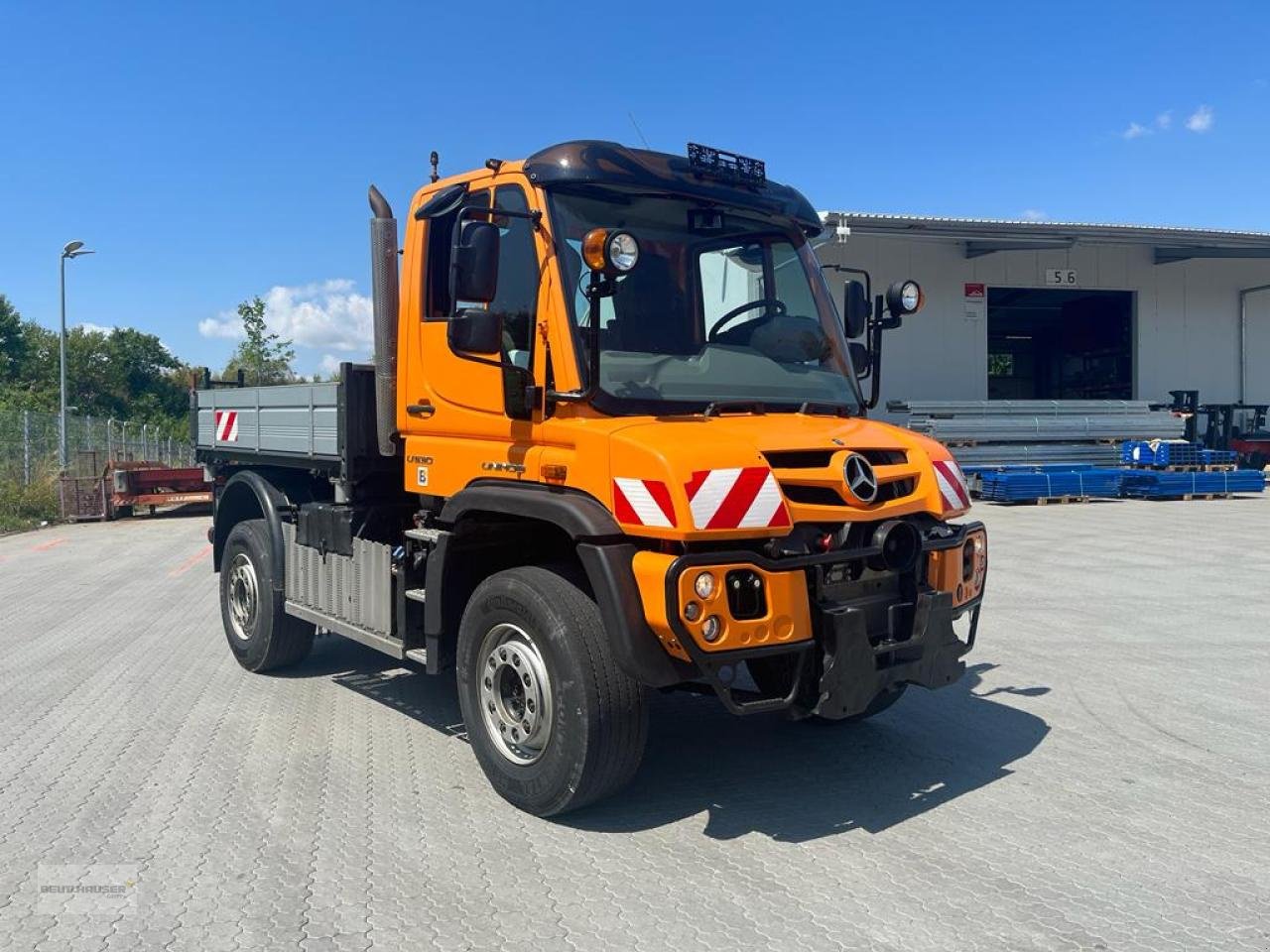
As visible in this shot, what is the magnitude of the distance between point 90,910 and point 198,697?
296 centimetres

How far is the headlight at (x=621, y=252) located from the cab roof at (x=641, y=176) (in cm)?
65

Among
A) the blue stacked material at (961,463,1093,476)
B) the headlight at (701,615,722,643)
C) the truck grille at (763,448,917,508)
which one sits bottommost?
the headlight at (701,615,722,643)

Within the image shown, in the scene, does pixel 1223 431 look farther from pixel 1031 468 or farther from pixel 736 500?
pixel 736 500

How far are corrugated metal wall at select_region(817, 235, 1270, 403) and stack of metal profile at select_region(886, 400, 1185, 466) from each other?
243cm

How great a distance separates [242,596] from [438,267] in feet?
10.8

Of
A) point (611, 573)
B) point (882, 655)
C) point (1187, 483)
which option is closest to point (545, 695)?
point (611, 573)

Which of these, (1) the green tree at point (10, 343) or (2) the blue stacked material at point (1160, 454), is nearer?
(2) the blue stacked material at point (1160, 454)

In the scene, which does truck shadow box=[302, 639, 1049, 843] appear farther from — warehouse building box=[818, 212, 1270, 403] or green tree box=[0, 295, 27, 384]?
green tree box=[0, 295, 27, 384]

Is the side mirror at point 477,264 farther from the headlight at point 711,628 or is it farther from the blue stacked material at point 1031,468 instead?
the blue stacked material at point 1031,468

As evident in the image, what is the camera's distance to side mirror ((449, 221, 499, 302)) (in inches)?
163

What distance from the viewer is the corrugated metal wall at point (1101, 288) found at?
2338 centimetres

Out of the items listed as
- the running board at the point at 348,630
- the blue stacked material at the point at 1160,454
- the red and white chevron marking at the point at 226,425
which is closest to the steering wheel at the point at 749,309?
the running board at the point at 348,630

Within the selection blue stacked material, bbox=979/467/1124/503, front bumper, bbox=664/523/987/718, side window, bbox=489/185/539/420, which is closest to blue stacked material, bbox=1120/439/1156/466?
blue stacked material, bbox=979/467/1124/503

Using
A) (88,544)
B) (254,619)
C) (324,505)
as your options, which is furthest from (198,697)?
(88,544)
